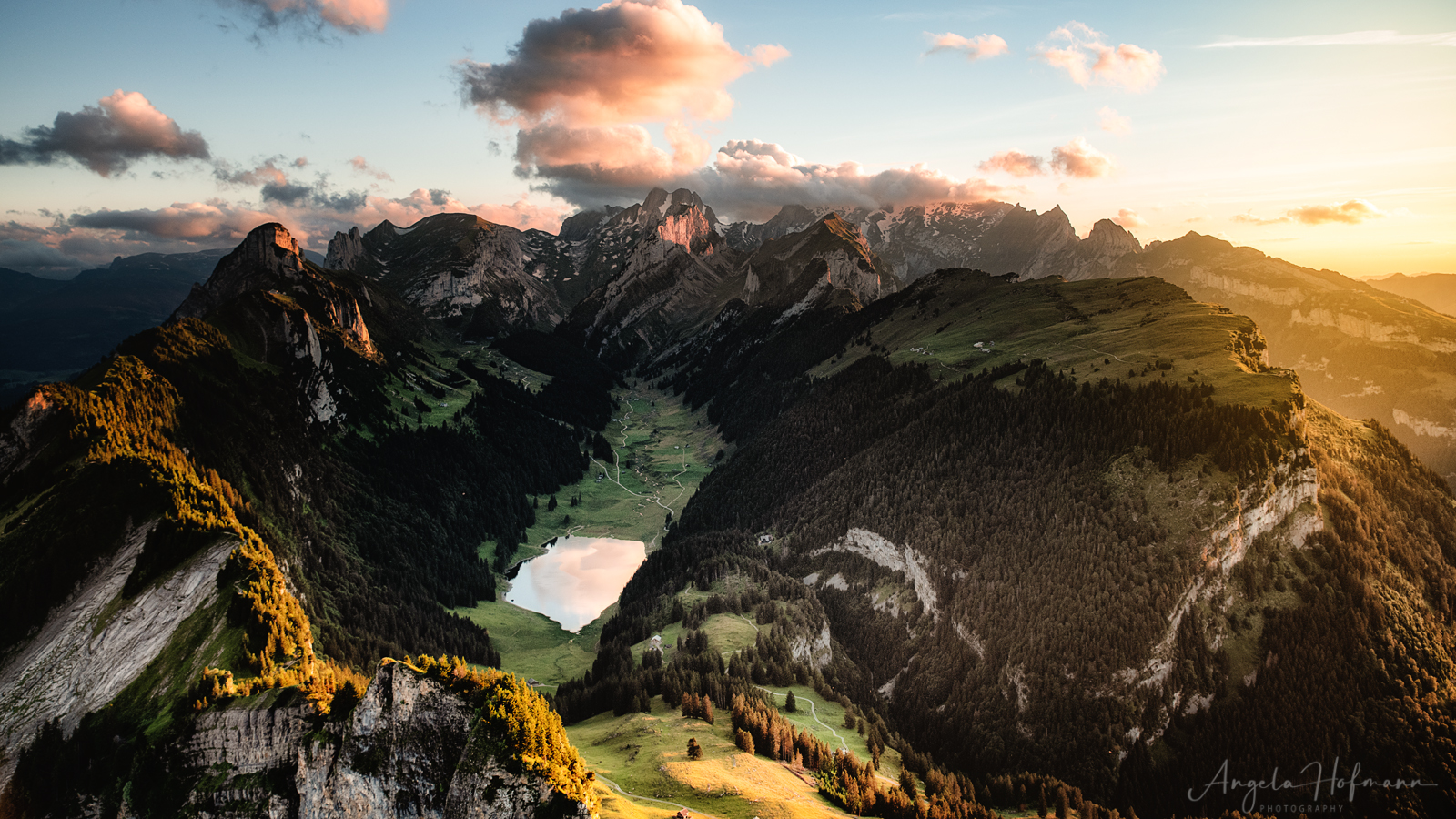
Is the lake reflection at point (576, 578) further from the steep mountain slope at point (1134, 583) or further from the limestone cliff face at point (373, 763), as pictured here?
the limestone cliff face at point (373, 763)

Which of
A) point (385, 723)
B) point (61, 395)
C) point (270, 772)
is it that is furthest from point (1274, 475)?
point (61, 395)

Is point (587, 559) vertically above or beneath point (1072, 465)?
beneath

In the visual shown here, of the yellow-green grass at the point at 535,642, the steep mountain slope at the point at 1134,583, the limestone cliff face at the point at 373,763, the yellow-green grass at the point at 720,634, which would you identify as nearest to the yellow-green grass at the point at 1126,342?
the steep mountain slope at the point at 1134,583

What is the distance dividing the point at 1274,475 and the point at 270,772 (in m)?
124

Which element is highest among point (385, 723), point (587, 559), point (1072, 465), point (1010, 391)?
point (1010, 391)

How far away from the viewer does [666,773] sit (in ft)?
251

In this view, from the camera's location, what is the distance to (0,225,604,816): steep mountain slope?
62.0 meters

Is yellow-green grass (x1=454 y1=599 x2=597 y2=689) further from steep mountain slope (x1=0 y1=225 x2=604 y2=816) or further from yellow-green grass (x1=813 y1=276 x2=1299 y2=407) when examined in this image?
yellow-green grass (x1=813 y1=276 x2=1299 y2=407)

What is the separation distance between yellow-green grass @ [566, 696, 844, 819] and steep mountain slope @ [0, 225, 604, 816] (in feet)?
92.6

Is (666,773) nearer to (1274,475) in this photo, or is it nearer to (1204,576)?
(1204,576)

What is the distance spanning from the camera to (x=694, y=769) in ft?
254

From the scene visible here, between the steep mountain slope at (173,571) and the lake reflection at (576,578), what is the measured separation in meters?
12.6

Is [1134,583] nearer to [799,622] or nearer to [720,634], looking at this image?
[799,622]
